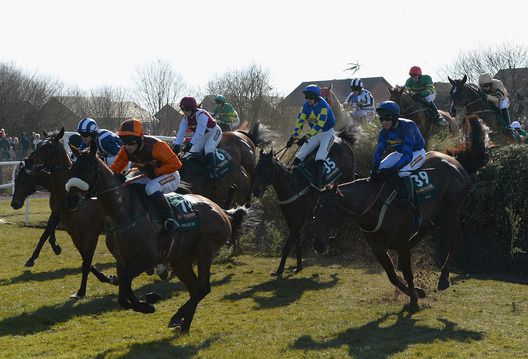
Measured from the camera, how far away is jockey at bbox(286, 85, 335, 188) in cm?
1170

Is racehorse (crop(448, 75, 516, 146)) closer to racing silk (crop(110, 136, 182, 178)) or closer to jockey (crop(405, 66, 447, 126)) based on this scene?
jockey (crop(405, 66, 447, 126))

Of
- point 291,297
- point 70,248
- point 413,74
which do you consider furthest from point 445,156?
point 70,248

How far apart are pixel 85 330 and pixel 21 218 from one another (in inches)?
482

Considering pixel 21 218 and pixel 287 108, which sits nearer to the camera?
pixel 21 218

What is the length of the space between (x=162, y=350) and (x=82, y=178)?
1.78m

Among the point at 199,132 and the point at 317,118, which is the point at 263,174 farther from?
the point at 317,118

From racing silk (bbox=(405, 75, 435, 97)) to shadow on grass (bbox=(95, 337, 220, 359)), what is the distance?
8751 mm

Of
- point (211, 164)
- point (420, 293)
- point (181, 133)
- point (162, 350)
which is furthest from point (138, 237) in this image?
point (211, 164)

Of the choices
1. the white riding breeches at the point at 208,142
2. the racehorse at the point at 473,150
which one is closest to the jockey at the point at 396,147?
the racehorse at the point at 473,150

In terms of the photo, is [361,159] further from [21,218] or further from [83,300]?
[21,218]

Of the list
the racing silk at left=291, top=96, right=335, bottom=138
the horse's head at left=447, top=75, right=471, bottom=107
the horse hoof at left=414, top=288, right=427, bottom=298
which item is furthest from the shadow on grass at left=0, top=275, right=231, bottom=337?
the horse's head at left=447, top=75, right=471, bottom=107

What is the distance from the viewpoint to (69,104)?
46.2 meters

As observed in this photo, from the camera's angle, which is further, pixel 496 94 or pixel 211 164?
pixel 496 94

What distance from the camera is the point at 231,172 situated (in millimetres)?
12172
